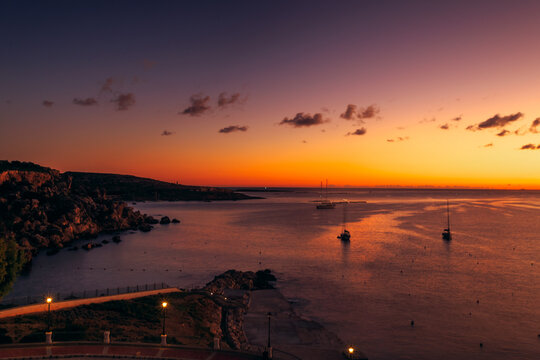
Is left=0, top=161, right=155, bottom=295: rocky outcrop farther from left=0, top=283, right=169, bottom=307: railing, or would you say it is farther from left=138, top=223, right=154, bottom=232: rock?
left=0, top=283, right=169, bottom=307: railing

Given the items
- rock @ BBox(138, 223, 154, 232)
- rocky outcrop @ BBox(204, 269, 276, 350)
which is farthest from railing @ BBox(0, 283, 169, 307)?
rock @ BBox(138, 223, 154, 232)

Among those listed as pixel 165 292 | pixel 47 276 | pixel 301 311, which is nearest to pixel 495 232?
pixel 301 311

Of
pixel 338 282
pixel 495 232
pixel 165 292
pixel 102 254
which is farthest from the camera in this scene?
pixel 495 232

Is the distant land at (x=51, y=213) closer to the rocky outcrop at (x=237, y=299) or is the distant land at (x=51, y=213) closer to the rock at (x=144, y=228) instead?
the rock at (x=144, y=228)

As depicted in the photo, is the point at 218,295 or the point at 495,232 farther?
the point at 495,232

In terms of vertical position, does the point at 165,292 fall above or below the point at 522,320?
above

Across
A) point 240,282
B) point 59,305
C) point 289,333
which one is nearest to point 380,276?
point 240,282

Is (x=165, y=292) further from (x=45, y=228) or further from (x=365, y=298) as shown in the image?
(x=45, y=228)
